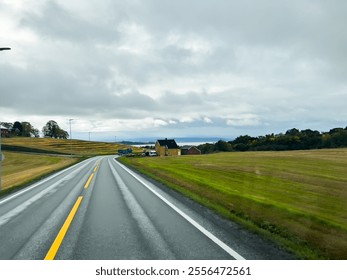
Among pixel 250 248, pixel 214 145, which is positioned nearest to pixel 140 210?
pixel 250 248

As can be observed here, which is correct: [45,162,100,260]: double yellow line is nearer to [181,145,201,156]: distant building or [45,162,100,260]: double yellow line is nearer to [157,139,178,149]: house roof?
[157,139,178,149]: house roof

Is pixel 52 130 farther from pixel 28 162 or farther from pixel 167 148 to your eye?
pixel 28 162

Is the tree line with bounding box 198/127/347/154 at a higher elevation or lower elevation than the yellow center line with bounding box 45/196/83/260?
higher

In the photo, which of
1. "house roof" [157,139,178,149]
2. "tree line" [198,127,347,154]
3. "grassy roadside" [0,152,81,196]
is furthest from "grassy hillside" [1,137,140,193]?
"tree line" [198,127,347,154]

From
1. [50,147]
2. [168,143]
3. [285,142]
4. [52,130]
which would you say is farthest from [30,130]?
[285,142]

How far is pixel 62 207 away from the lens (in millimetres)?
10570

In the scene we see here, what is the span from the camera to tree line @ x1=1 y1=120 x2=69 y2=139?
6872 inches

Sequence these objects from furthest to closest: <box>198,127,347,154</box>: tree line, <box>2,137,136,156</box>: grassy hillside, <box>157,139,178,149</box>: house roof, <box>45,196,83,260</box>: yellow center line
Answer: <box>2,137,136,156</box>: grassy hillside < <box>157,139,178,149</box>: house roof < <box>198,127,347,154</box>: tree line < <box>45,196,83,260</box>: yellow center line

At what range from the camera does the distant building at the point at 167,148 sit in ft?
320

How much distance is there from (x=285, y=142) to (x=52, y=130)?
141458mm

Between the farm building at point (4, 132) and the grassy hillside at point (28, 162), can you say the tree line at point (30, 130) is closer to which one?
the farm building at point (4, 132)

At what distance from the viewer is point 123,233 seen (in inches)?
280

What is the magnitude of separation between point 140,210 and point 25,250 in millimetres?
4255
